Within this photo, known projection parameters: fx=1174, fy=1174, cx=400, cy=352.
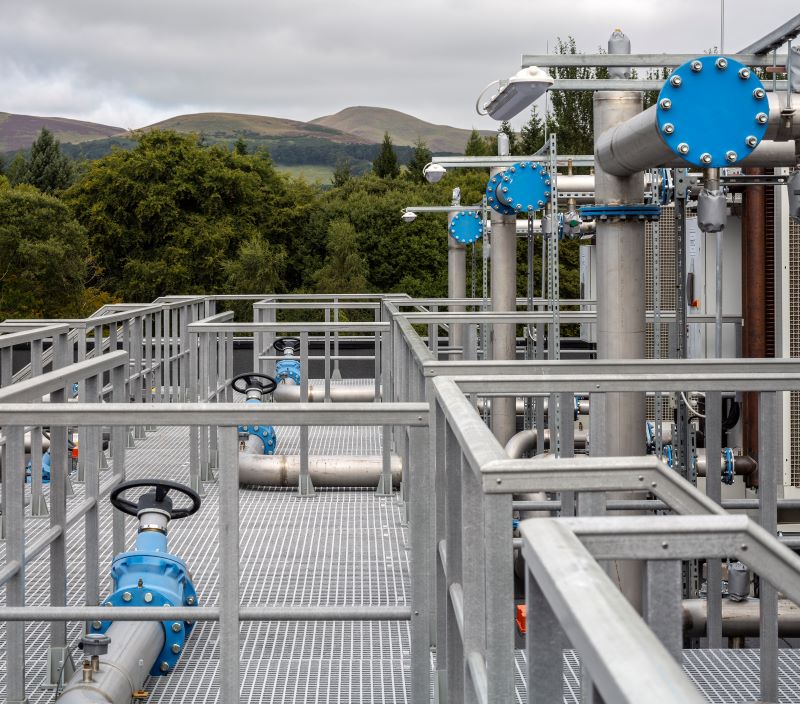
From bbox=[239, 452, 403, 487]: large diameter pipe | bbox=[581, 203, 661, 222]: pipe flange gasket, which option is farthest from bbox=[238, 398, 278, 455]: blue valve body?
bbox=[581, 203, 661, 222]: pipe flange gasket

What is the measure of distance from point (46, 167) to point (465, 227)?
134 ft

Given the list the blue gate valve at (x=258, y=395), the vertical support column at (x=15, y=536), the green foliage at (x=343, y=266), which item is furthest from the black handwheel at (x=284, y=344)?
the green foliage at (x=343, y=266)

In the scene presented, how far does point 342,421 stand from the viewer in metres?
3.38

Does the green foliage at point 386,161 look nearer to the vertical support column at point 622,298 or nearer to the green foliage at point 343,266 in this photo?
the green foliage at point 343,266

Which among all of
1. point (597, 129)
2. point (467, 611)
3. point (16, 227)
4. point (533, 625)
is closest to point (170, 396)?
point (597, 129)

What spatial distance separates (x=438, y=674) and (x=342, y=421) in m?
0.77

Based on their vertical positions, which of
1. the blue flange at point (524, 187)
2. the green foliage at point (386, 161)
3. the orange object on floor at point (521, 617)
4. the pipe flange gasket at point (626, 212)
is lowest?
the orange object on floor at point (521, 617)

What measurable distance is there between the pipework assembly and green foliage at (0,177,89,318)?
34067 millimetres

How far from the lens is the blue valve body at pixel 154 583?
14.0ft

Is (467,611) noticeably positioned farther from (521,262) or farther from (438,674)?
(521,262)

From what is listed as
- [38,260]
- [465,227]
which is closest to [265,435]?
[465,227]

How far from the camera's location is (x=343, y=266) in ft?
138

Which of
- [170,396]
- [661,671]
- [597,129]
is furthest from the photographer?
[170,396]

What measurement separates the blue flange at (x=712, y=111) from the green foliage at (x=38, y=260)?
3448 centimetres
